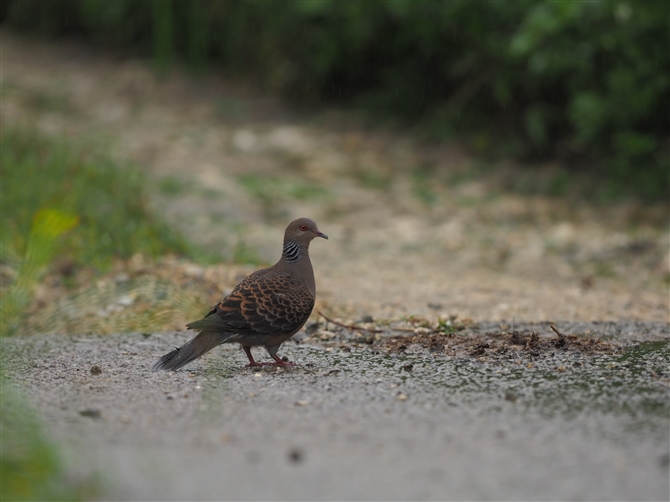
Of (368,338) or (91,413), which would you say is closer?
(91,413)

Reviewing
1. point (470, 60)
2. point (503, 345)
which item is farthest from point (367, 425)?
point (470, 60)

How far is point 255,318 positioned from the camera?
4.90 m

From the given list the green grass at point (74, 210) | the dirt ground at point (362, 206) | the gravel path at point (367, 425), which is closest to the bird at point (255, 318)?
the gravel path at point (367, 425)

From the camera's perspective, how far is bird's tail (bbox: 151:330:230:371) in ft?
15.8

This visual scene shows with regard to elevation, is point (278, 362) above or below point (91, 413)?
above

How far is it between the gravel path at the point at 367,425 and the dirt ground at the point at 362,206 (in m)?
1.81

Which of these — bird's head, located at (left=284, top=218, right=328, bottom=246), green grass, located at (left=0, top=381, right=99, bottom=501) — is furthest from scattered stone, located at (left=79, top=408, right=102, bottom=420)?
bird's head, located at (left=284, top=218, right=328, bottom=246)

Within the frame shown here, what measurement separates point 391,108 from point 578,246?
468cm

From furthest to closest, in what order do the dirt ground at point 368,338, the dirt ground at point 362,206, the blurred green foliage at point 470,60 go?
the blurred green foliage at point 470,60, the dirt ground at point 362,206, the dirt ground at point 368,338

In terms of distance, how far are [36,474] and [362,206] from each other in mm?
7708

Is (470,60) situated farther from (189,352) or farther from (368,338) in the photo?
(189,352)

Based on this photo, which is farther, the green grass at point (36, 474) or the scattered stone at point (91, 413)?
the scattered stone at point (91, 413)

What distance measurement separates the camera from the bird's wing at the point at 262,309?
193 inches

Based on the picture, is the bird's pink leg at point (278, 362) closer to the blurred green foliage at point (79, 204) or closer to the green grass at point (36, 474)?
the green grass at point (36, 474)
